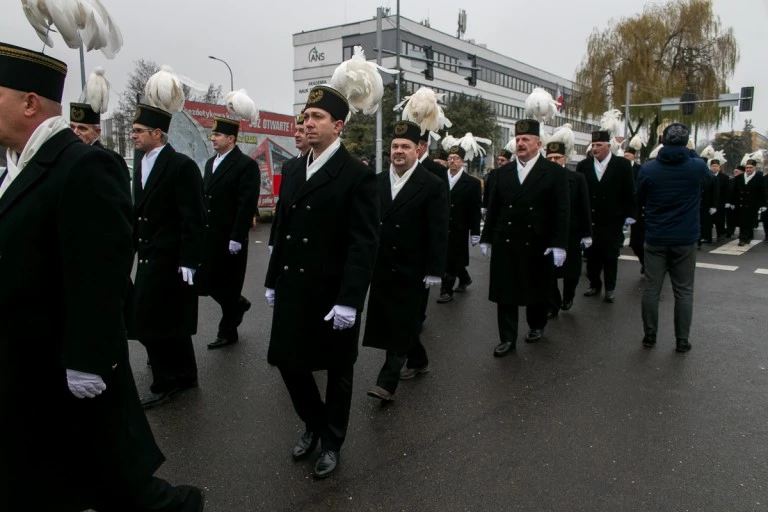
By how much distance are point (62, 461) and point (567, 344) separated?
4962 millimetres

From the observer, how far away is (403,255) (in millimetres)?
4520

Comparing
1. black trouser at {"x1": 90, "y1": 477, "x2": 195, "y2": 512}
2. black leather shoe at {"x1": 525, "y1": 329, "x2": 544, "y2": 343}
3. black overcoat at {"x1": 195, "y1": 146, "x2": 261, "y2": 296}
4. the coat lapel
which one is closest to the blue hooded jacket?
black leather shoe at {"x1": 525, "y1": 329, "x2": 544, "y2": 343}

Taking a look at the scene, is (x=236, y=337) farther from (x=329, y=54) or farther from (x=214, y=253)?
(x=329, y=54)

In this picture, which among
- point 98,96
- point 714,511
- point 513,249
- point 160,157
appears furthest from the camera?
point 513,249

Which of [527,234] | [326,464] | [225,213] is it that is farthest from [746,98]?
[326,464]

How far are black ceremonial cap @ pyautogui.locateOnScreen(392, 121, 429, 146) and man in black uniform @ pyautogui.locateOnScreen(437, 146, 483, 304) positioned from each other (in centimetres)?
307

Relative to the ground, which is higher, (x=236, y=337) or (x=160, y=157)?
(x=160, y=157)

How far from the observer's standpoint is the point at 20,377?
204 cm

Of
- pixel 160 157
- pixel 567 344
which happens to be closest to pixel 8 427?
pixel 160 157

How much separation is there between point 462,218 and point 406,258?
364 centimetres

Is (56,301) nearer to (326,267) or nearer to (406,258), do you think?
(326,267)

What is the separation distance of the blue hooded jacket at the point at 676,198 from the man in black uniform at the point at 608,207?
2342 mm

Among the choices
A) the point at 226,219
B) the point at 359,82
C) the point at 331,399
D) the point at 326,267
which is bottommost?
the point at 331,399

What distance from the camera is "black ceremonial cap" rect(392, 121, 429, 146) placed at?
183 inches
